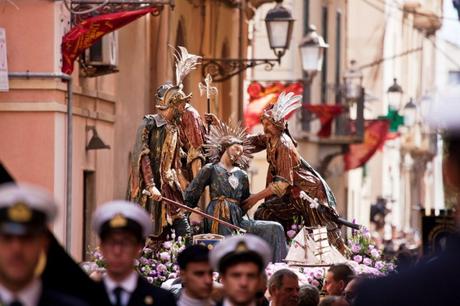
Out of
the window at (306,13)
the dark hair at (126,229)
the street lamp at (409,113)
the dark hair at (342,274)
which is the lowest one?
the dark hair at (342,274)

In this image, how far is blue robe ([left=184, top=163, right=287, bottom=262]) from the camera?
782 inches

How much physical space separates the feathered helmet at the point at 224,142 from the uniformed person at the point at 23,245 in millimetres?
12061

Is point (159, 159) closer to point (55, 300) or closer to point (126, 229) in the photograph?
point (126, 229)

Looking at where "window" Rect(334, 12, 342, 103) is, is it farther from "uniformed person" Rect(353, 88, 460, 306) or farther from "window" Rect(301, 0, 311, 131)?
"uniformed person" Rect(353, 88, 460, 306)

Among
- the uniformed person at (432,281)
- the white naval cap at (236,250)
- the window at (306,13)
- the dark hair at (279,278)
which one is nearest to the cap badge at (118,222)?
the white naval cap at (236,250)

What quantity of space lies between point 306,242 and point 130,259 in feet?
35.0

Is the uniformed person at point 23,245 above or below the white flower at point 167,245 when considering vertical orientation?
above

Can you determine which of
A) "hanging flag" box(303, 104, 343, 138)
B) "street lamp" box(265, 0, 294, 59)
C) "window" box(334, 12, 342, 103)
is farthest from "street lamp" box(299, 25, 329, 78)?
"window" box(334, 12, 342, 103)

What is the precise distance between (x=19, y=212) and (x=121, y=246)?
141cm

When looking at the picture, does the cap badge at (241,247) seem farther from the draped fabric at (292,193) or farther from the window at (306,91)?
the window at (306,91)

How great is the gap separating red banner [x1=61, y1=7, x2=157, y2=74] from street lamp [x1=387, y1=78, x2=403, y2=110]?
A: 2783 cm

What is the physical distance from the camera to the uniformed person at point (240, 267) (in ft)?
30.3

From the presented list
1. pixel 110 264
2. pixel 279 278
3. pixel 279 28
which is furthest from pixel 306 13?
pixel 110 264

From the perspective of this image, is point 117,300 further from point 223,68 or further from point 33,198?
point 223,68
